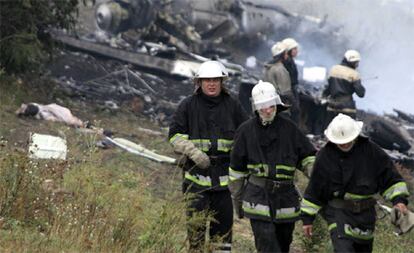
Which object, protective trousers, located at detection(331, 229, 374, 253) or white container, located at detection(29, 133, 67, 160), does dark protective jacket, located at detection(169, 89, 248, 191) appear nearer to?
protective trousers, located at detection(331, 229, 374, 253)

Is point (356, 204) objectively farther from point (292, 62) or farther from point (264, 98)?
point (292, 62)

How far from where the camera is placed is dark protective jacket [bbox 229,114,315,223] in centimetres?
673

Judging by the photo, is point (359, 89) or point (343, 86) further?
point (343, 86)

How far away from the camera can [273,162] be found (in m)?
6.73

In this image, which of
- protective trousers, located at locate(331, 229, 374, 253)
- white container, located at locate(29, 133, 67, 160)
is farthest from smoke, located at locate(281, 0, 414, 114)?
protective trousers, located at locate(331, 229, 374, 253)

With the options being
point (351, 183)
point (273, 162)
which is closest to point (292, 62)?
point (273, 162)

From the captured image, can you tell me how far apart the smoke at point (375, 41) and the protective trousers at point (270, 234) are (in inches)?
639

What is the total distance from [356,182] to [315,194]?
1.09 feet

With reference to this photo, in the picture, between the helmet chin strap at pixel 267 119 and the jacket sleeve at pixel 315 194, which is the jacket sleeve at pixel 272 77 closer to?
the helmet chin strap at pixel 267 119

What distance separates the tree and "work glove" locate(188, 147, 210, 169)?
7.77 metres

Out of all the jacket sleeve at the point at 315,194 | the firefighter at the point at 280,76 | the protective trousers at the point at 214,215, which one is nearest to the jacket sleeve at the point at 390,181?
the jacket sleeve at the point at 315,194

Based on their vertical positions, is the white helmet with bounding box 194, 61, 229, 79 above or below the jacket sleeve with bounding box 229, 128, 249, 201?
above

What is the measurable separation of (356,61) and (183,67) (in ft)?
24.6

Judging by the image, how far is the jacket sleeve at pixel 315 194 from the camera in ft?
20.8
